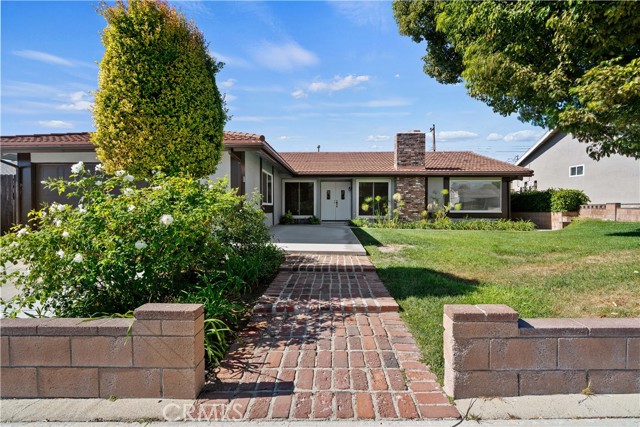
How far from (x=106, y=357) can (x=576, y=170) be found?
78.0 ft

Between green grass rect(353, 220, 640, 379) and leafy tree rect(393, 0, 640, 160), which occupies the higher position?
leafy tree rect(393, 0, 640, 160)

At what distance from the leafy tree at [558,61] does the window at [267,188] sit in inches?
305

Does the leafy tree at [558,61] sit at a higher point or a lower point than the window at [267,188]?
higher

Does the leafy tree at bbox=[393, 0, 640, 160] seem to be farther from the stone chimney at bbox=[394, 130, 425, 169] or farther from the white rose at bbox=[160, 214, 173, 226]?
the stone chimney at bbox=[394, 130, 425, 169]

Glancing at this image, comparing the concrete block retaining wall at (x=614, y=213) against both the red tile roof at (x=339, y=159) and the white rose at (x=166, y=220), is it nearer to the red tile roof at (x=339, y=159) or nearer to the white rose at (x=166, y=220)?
the red tile roof at (x=339, y=159)

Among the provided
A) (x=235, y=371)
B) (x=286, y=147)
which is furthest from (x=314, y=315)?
(x=286, y=147)

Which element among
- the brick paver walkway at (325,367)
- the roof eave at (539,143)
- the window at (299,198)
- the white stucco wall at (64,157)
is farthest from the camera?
the roof eave at (539,143)

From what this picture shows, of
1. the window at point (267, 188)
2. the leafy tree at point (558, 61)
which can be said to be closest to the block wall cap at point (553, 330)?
the leafy tree at point (558, 61)

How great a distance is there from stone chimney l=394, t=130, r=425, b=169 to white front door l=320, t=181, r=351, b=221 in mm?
3015

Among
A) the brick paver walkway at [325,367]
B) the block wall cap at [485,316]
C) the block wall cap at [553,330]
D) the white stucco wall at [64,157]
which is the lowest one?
the brick paver walkway at [325,367]

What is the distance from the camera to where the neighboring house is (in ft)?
52.8

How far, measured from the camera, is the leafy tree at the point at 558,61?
5668mm

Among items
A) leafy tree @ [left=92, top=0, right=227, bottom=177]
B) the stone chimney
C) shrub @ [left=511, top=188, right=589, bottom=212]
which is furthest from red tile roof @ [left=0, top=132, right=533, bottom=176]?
leafy tree @ [left=92, top=0, right=227, bottom=177]

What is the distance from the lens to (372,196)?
17531 millimetres
